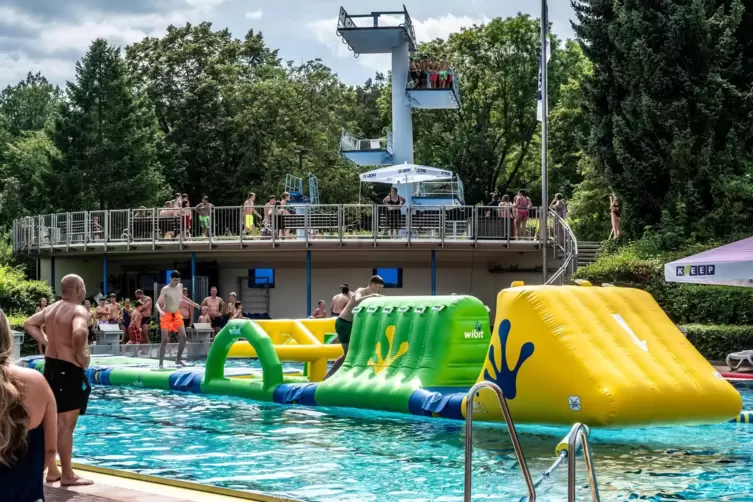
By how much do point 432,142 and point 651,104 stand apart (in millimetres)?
30744

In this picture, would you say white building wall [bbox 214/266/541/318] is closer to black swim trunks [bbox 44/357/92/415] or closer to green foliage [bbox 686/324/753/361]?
green foliage [bbox 686/324/753/361]

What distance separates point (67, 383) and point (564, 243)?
24364mm

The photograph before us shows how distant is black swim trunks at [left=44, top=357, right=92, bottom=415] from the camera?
8.41 m

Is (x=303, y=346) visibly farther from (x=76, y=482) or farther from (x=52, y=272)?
(x=52, y=272)

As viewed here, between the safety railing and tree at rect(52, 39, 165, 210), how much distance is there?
15557 mm

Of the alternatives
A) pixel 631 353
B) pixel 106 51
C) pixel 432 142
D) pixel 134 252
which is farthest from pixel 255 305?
pixel 631 353

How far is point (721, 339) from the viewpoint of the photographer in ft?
71.6

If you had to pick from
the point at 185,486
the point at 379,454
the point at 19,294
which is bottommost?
the point at 379,454

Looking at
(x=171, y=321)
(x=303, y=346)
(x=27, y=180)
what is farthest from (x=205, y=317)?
(x=27, y=180)

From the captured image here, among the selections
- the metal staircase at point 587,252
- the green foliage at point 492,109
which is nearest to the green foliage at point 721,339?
the metal staircase at point 587,252

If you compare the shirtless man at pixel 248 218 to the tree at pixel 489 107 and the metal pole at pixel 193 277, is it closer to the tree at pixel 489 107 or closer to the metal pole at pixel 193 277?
the metal pole at pixel 193 277

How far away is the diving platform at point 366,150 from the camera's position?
40.4m

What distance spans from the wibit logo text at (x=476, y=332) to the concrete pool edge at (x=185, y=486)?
6397mm

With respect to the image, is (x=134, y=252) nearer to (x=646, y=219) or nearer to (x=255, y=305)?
(x=255, y=305)
